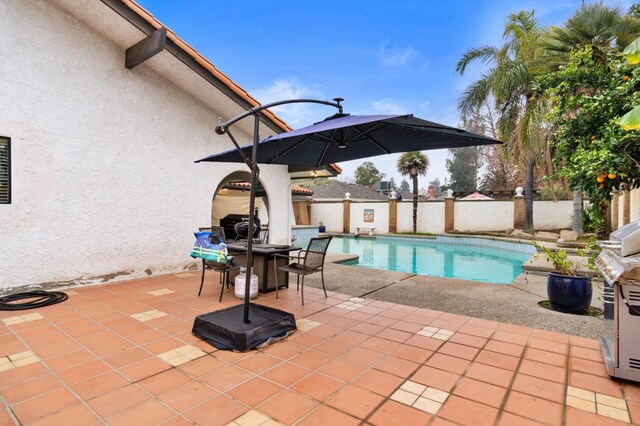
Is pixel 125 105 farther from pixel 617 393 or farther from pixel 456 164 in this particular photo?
pixel 456 164

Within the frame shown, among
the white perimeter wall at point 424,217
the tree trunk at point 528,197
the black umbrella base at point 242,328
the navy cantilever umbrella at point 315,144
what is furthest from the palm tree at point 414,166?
the black umbrella base at point 242,328

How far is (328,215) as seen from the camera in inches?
1077

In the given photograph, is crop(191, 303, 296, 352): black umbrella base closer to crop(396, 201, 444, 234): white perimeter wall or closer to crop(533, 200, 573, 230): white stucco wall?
crop(396, 201, 444, 234): white perimeter wall

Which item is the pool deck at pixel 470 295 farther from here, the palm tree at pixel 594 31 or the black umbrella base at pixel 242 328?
the palm tree at pixel 594 31

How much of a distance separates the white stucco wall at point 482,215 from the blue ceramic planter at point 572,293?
58.5 feet

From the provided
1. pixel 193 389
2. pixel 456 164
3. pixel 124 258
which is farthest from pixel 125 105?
pixel 456 164

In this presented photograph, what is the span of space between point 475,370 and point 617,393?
110 cm

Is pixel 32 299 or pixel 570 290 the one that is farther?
pixel 32 299

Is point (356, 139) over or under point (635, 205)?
over

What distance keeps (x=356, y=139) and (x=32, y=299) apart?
5.60 metres

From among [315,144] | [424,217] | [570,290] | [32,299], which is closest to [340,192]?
[424,217]

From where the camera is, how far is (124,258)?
6566 mm

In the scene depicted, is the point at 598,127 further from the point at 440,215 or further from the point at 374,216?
the point at 374,216

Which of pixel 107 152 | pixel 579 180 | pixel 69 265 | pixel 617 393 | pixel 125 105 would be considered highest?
pixel 125 105
